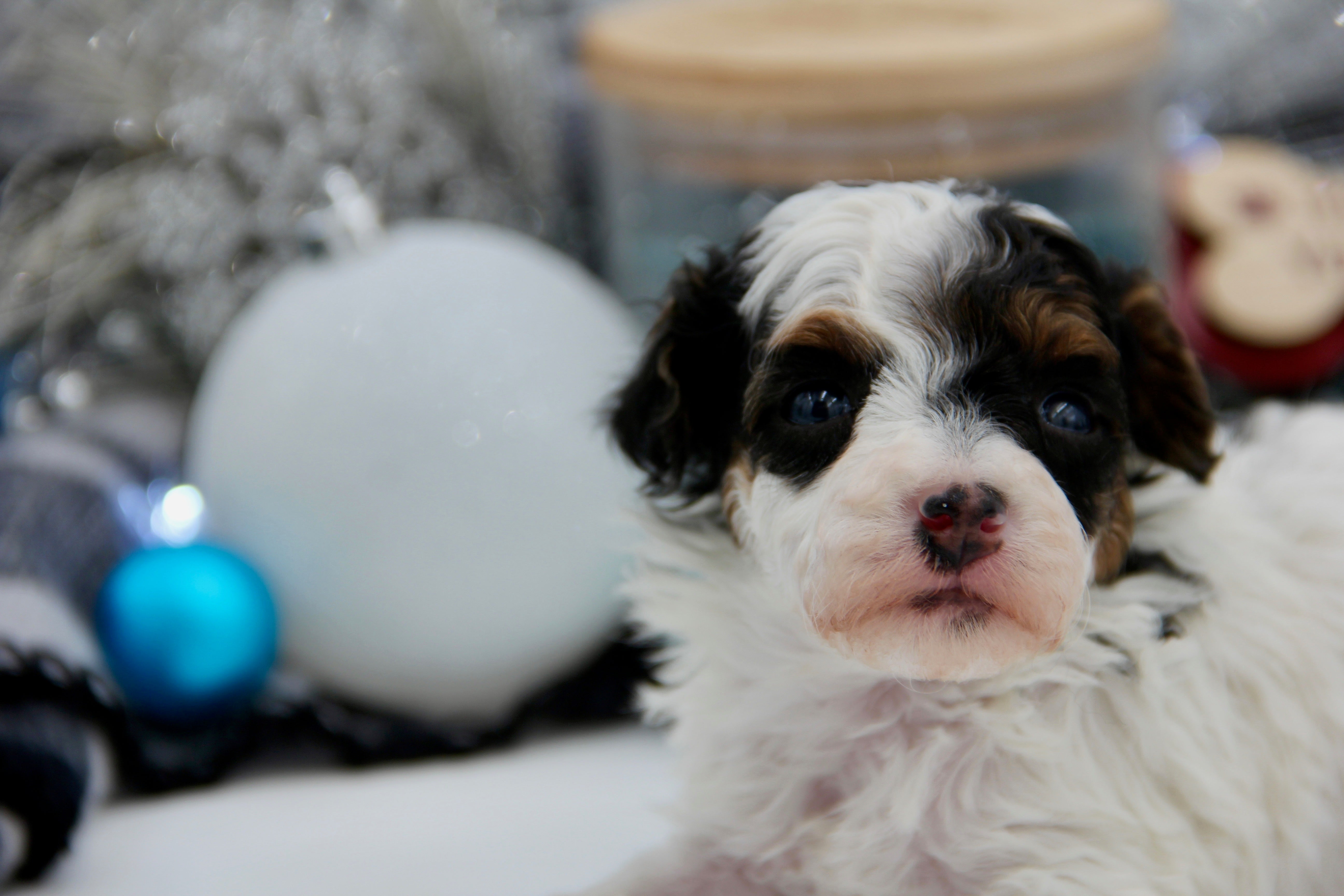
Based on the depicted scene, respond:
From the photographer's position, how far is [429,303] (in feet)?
8.02

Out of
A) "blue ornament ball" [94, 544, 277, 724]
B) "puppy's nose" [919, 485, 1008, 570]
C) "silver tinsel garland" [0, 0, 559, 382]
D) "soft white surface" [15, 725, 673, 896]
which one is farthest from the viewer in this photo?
"silver tinsel garland" [0, 0, 559, 382]

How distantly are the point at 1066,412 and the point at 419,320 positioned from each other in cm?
145

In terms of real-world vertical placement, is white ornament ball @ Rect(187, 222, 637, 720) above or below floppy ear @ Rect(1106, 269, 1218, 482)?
below

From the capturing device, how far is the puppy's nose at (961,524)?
122cm

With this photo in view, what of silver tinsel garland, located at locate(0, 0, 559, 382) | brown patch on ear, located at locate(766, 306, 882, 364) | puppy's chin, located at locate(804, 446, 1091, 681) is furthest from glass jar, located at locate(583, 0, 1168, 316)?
puppy's chin, located at locate(804, 446, 1091, 681)

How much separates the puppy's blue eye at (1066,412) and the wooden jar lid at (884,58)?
1.54 metres

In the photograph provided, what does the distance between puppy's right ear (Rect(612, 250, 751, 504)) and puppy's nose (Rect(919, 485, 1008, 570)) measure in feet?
1.38

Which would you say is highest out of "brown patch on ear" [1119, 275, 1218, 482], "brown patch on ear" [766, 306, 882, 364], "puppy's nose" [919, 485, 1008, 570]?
"brown patch on ear" [766, 306, 882, 364]

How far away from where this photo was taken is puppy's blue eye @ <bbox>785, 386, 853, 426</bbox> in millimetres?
1419

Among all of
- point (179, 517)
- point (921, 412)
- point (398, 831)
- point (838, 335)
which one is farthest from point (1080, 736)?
point (179, 517)

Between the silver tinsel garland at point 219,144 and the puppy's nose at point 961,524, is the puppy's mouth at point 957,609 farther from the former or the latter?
the silver tinsel garland at point 219,144

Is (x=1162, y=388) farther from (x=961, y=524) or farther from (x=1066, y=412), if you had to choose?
(x=961, y=524)

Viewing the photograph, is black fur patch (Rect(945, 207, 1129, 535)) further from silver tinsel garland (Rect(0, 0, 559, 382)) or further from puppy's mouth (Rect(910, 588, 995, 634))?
silver tinsel garland (Rect(0, 0, 559, 382))

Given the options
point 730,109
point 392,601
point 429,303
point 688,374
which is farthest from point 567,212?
point 688,374
